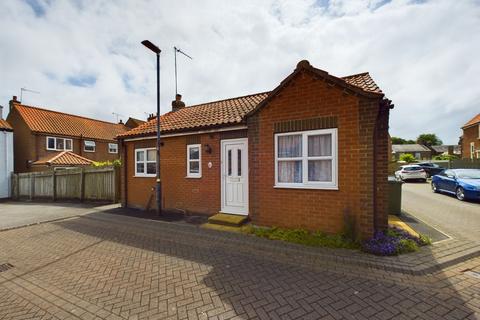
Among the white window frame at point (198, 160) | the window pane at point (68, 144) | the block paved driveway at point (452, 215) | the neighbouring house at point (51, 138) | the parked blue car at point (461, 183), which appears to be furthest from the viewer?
the window pane at point (68, 144)

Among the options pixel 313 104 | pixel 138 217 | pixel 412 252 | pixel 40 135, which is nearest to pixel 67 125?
pixel 40 135

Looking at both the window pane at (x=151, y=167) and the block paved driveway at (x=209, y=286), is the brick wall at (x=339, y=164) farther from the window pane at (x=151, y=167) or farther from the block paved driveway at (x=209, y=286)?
the window pane at (x=151, y=167)

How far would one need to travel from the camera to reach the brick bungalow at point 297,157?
577cm

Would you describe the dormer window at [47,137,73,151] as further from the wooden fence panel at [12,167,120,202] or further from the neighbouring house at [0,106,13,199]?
the wooden fence panel at [12,167,120,202]

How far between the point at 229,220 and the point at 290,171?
2411 mm

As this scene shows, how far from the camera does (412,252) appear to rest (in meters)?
5.20

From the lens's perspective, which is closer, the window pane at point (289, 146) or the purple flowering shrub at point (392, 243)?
the purple flowering shrub at point (392, 243)

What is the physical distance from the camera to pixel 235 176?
8164 millimetres

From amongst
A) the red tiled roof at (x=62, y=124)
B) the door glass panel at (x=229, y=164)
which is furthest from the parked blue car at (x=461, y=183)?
the red tiled roof at (x=62, y=124)

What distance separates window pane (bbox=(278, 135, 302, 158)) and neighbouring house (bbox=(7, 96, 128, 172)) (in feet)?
67.3

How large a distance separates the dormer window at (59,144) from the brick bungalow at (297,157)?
2041 centimetres

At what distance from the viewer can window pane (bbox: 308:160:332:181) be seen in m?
6.24

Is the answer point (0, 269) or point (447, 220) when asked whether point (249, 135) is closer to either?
point (0, 269)

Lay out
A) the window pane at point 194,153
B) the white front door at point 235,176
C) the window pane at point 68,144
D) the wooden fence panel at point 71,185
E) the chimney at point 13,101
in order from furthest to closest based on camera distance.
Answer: the window pane at point 68,144
the chimney at point 13,101
the wooden fence panel at point 71,185
the window pane at point 194,153
the white front door at point 235,176
